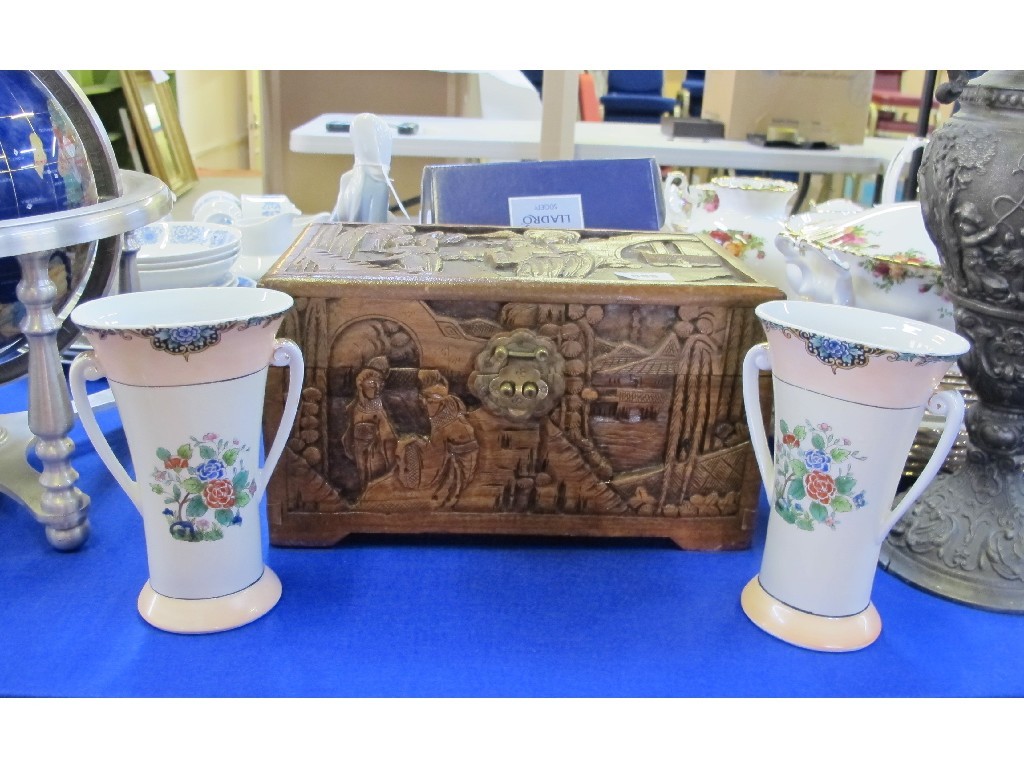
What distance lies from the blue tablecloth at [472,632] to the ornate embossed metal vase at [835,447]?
0.12 ft

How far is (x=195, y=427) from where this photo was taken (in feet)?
2.41

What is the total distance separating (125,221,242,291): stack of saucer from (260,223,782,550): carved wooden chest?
342 millimetres

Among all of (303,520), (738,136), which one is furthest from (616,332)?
(738,136)

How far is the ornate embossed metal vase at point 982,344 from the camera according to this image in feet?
2.55

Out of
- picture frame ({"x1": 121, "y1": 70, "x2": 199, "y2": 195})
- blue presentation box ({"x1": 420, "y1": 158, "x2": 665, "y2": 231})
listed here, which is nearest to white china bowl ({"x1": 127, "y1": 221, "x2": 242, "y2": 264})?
blue presentation box ({"x1": 420, "y1": 158, "x2": 665, "y2": 231})

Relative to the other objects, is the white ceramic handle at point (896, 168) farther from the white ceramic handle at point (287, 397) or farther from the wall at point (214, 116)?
the wall at point (214, 116)

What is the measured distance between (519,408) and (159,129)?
3.68 m

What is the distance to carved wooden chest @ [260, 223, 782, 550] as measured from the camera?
2.79 ft

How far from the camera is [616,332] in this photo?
87cm

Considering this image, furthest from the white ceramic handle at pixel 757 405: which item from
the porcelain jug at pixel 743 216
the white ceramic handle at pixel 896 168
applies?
the white ceramic handle at pixel 896 168

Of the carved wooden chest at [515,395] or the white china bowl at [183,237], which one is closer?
the carved wooden chest at [515,395]

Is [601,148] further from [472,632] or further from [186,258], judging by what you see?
[472,632]

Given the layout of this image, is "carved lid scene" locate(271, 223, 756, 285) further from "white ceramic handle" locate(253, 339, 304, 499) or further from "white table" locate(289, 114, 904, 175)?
"white table" locate(289, 114, 904, 175)

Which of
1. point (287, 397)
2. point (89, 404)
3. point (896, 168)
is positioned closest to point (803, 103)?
point (896, 168)
